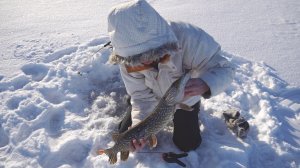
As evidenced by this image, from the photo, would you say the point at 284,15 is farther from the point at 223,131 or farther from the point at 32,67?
the point at 32,67

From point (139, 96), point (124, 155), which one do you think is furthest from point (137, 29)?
point (124, 155)

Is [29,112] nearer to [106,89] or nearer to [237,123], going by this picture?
[106,89]

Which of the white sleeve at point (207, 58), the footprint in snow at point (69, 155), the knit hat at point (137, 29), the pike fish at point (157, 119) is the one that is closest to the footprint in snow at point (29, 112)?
the footprint in snow at point (69, 155)

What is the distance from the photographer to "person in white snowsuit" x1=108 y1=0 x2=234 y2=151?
1907 millimetres

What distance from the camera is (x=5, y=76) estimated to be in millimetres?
3408

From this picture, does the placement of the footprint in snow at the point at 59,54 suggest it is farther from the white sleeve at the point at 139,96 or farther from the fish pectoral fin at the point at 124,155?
the fish pectoral fin at the point at 124,155

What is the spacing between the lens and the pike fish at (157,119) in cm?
194

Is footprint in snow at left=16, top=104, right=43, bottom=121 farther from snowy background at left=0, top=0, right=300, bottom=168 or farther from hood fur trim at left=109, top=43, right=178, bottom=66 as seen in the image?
hood fur trim at left=109, top=43, right=178, bottom=66

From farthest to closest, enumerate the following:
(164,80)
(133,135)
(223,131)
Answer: (223,131), (164,80), (133,135)

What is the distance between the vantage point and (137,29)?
189cm

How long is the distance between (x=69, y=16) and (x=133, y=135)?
295cm

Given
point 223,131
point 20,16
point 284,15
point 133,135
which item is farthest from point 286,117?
point 20,16

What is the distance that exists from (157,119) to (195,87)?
0.33 m

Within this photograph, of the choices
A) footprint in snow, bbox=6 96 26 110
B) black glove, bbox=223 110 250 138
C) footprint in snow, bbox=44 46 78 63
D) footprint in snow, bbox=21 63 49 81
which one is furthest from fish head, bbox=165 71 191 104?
footprint in snow, bbox=44 46 78 63
